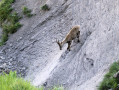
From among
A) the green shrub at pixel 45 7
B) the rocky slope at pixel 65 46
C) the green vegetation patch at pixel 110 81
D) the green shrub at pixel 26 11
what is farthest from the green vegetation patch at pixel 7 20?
the green vegetation patch at pixel 110 81

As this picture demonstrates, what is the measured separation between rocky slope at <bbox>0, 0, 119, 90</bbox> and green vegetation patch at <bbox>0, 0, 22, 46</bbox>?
16.9 inches

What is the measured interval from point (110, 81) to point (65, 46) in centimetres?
681

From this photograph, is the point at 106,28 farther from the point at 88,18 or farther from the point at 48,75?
the point at 48,75

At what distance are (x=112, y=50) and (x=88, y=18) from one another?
3.94 metres

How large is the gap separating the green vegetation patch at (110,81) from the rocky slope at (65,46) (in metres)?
0.45

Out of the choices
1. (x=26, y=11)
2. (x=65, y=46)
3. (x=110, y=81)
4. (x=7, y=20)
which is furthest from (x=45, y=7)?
(x=110, y=81)

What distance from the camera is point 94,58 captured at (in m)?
11.1

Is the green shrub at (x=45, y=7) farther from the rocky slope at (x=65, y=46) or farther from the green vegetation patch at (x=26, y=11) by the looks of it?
the green vegetation patch at (x=26, y=11)

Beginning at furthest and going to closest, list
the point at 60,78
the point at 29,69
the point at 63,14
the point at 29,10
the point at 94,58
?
the point at 29,10, the point at 63,14, the point at 29,69, the point at 60,78, the point at 94,58

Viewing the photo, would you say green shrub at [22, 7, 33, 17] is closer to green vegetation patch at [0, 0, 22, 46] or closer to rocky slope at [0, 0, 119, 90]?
rocky slope at [0, 0, 119, 90]

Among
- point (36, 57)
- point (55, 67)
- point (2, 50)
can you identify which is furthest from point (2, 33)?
point (55, 67)

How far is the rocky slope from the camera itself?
10.8 meters

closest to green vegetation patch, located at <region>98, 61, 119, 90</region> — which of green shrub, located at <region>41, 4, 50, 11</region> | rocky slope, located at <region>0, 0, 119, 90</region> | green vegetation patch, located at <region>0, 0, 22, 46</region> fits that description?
rocky slope, located at <region>0, 0, 119, 90</region>

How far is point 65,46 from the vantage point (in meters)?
14.5
